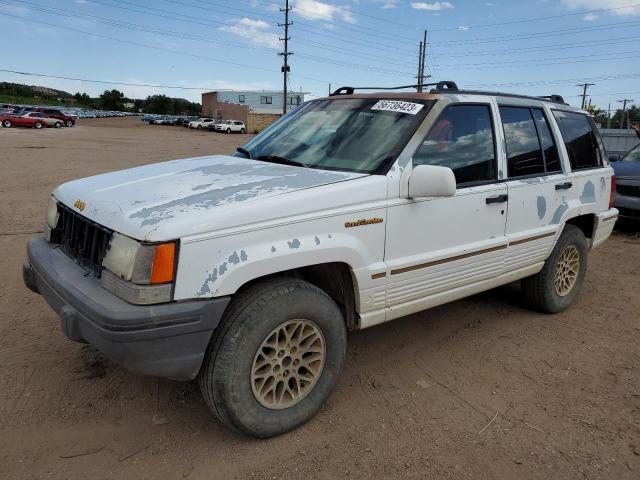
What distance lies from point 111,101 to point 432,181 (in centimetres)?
12670

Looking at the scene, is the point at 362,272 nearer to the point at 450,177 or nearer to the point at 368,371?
the point at 450,177

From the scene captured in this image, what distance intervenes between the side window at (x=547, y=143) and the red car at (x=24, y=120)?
4293 centimetres

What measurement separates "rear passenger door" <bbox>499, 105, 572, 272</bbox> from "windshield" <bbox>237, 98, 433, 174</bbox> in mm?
989

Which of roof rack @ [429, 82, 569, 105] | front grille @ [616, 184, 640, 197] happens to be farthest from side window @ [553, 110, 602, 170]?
front grille @ [616, 184, 640, 197]

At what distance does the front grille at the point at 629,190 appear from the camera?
838 centimetres

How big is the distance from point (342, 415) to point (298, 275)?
0.88m

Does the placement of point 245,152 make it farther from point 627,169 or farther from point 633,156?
point 633,156

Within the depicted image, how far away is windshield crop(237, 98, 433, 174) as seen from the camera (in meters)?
3.25

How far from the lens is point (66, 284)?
2654 millimetres

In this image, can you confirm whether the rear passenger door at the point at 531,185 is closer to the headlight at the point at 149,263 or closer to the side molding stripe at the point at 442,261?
the side molding stripe at the point at 442,261

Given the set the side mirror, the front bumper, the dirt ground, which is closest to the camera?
the front bumper

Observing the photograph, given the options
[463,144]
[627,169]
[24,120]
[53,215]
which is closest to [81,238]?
[53,215]

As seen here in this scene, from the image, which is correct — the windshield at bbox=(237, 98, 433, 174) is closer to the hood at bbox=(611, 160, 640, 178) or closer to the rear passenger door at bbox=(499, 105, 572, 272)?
the rear passenger door at bbox=(499, 105, 572, 272)

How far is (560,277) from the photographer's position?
477 centimetres
